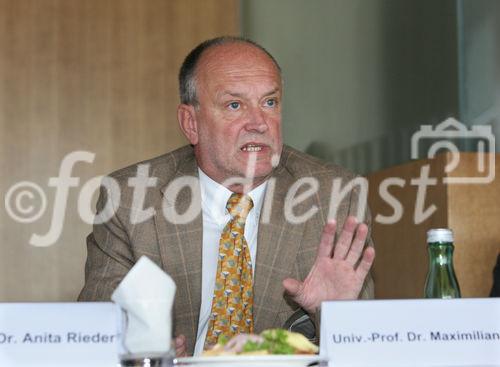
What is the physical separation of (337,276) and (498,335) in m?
0.57

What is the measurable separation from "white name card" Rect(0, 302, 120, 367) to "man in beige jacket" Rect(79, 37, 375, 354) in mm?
744

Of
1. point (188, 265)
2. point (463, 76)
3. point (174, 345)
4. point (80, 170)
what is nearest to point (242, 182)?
Result: point (188, 265)

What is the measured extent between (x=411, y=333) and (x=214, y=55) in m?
1.41

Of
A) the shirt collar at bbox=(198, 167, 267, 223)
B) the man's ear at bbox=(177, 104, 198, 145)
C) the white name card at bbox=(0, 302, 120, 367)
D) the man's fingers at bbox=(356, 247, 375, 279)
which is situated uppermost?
the man's ear at bbox=(177, 104, 198, 145)

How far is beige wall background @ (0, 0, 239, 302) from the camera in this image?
4699mm

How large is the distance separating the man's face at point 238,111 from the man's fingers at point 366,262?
619 millimetres

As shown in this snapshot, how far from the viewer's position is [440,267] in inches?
67.1

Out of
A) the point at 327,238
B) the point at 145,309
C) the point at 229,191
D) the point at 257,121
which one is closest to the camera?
the point at 145,309

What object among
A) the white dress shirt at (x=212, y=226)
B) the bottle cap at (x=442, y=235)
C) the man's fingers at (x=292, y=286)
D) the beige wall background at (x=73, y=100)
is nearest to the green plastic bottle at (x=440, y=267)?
the bottle cap at (x=442, y=235)

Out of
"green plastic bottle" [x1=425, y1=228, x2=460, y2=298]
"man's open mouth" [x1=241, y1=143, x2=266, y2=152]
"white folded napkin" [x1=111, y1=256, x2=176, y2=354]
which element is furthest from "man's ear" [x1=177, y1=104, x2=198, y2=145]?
"white folded napkin" [x1=111, y1=256, x2=176, y2=354]

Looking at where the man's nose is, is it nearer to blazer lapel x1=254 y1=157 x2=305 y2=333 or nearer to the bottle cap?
blazer lapel x1=254 y1=157 x2=305 y2=333

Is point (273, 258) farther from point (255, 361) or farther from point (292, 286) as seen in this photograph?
point (255, 361)

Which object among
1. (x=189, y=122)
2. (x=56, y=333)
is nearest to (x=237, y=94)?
(x=189, y=122)

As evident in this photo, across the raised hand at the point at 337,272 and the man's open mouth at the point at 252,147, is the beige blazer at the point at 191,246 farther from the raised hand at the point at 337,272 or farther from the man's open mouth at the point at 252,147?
the raised hand at the point at 337,272
